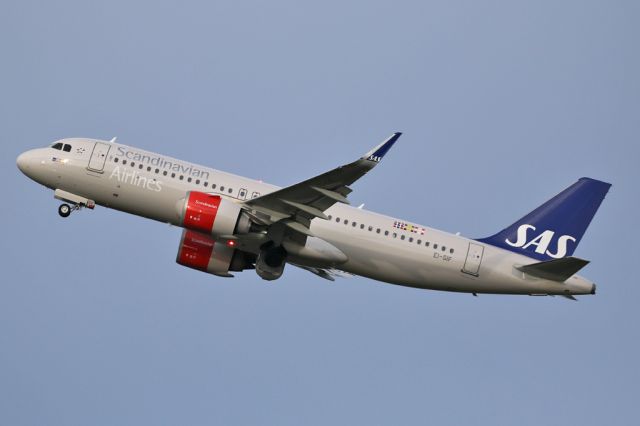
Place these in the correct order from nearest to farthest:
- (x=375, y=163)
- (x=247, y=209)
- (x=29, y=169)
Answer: (x=375, y=163)
(x=247, y=209)
(x=29, y=169)

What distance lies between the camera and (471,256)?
51375 mm

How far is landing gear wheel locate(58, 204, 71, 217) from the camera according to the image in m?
51.4

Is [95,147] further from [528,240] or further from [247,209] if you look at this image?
[528,240]

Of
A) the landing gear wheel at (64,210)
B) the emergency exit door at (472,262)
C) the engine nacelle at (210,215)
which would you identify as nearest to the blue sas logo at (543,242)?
the emergency exit door at (472,262)

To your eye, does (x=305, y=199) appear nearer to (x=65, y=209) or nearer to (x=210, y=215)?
(x=210, y=215)

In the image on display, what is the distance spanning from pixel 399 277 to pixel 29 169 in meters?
18.8

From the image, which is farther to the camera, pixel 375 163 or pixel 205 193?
pixel 205 193

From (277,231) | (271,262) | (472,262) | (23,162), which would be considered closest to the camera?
(277,231)

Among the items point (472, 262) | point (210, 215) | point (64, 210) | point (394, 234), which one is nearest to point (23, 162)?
point (64, 210)

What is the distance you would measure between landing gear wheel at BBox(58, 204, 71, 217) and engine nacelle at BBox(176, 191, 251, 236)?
6363 millimetres

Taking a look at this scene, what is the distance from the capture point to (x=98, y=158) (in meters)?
51.0

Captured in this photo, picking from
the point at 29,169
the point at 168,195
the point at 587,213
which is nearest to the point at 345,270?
the point at 168,195

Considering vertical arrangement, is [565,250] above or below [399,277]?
above

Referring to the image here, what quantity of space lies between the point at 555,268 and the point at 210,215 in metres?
16.3
